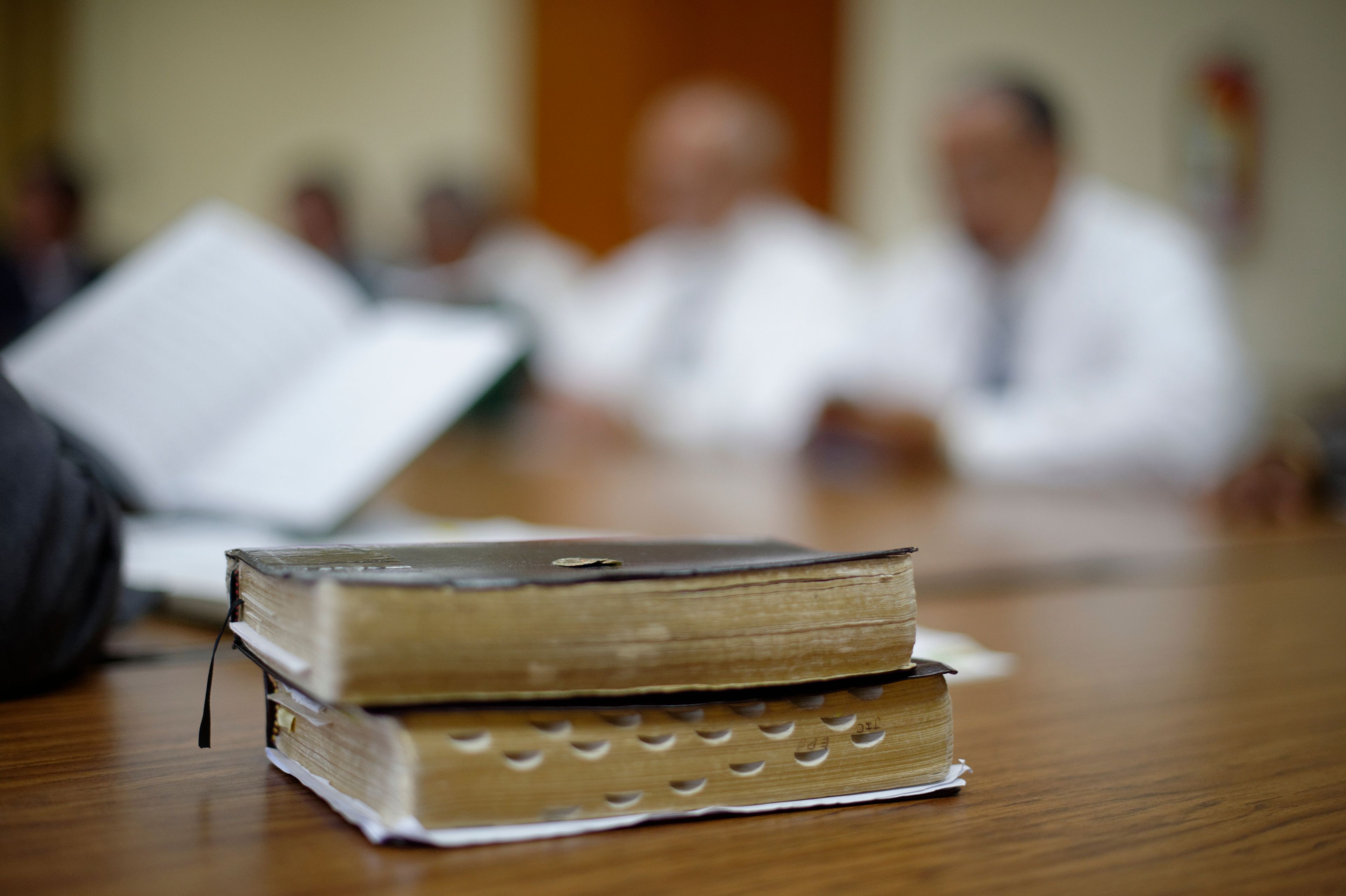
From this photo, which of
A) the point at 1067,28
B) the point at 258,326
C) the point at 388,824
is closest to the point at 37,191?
the point at 1067,28

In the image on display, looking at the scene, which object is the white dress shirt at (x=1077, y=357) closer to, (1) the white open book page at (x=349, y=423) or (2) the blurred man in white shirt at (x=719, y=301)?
(2) the blurred man in white shirt at (x=719, y=301)

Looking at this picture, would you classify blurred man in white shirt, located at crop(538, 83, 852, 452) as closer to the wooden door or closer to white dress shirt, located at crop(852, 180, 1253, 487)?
white dress shirt, located at crop(852, 180, 1253, 487)

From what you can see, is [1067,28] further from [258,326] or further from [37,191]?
[37,191]

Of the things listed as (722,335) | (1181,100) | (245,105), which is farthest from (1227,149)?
(245,105)

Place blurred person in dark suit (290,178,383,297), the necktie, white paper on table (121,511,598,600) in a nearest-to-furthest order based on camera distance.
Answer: white paper on table (121,511,598,600) < the necktie < blurred person in dark suit (290,178,383,297)

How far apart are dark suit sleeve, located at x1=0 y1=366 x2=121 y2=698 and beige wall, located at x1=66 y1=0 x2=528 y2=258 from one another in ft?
15.6

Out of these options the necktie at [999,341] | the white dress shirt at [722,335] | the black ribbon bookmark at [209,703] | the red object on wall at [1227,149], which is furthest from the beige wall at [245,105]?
the black ribbon bookmark at [209,703]

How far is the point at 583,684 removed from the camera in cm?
28

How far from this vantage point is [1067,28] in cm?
307

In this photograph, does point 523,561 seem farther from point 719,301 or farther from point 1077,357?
point 719,301

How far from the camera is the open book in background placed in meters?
0.75

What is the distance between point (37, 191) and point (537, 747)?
4.59 m

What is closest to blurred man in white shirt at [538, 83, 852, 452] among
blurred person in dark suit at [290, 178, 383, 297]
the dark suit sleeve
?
the dark suit sleeve

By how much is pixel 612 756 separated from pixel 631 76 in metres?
4.36
